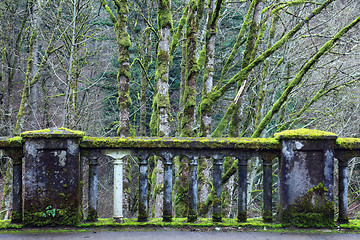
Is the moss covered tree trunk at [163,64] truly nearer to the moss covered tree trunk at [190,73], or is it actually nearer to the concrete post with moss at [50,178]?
the moss covered tree trunk at [190,73]

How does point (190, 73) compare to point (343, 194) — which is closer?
point (343, 194)

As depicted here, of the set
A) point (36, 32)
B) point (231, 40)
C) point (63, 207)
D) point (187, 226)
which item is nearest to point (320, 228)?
point (187, 226)

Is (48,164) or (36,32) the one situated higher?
(36,32)

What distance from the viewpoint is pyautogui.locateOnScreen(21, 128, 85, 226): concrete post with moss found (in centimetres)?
372

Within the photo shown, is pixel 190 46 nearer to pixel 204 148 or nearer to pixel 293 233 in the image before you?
pixel 204 148

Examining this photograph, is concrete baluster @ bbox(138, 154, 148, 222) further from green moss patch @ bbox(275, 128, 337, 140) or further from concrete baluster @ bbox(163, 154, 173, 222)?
green moss patch @ bbox(275, 128, 337, 140)

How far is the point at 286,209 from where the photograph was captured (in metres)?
3.87

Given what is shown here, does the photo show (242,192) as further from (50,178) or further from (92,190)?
(50,178)

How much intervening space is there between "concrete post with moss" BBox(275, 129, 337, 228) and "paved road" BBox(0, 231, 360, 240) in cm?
22

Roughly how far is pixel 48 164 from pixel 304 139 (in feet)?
10.3

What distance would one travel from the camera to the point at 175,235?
3674mm

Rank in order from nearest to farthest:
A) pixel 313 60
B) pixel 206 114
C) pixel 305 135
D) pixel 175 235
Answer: pixel 175 235, pixel 305 135, pixel 313 60, pixel 206 114

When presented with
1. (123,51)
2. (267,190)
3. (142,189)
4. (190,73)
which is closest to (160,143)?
(142,189)

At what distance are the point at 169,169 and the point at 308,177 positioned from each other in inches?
68.4
